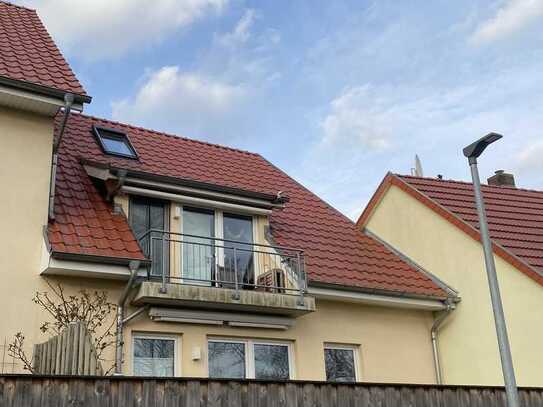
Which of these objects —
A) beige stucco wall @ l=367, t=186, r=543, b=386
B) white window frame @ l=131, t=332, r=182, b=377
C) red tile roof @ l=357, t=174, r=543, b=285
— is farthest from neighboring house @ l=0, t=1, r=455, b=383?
red tile roof @ l=357, t=174, r=543, b=285

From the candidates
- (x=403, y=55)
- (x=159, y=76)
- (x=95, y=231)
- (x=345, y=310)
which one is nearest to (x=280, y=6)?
(x=403, y=55)

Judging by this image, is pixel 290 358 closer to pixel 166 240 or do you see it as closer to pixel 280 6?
pixel 166 240

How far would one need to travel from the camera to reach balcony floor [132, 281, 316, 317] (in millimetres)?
11828

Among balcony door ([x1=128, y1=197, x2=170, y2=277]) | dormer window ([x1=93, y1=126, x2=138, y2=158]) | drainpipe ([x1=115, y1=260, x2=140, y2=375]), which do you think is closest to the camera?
drainpipe ([x1=115, y1=260, x2=140, y2=375])

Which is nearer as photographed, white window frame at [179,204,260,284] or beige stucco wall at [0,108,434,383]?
beige stucco wall at [0,108,434,383]

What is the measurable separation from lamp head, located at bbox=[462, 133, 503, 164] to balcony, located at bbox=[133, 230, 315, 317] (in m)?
4.66

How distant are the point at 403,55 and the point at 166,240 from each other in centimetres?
546

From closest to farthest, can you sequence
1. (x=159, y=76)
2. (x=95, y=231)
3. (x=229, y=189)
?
(x=95, y=231) < (x=229, y=189) < (x=159, y=76)

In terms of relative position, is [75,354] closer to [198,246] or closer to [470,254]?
[198,246]

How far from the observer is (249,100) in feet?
64.7

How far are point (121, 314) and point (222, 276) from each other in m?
2.36

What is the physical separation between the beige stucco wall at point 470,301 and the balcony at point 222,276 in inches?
153

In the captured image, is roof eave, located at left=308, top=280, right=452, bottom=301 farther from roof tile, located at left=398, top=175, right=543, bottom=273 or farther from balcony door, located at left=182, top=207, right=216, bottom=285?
balcony door, located at left=182, top=207, right=216, bottom=285

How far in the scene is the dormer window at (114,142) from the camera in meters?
15.2
